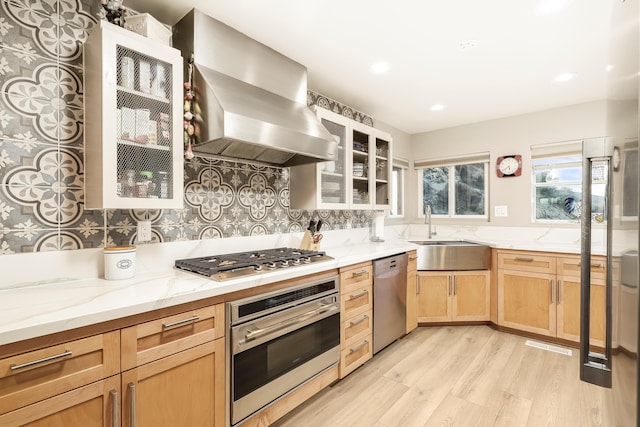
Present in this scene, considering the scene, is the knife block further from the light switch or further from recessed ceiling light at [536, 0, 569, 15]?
the light switch

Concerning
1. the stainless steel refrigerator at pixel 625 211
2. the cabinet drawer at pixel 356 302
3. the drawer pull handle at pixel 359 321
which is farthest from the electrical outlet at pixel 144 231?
the stainless steel refrigerator at pixel 625 211

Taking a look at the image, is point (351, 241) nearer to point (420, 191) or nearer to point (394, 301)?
point (394, 301)

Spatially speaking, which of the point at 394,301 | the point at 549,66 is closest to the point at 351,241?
the point at 394,301

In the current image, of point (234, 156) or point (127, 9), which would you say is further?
point (234, 156)

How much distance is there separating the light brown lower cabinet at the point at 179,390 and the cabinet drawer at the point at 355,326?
960 millimetres

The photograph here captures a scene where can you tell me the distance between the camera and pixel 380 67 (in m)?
2.44

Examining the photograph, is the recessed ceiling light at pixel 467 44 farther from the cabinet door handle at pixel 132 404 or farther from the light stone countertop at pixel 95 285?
the cabinet door handle at pixel 132 404

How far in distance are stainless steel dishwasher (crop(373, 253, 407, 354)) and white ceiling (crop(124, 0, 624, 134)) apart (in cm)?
158

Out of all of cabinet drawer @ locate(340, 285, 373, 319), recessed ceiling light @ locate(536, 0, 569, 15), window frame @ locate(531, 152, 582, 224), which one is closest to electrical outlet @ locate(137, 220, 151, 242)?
cabinet drawer @ locate(340, 285, 373, 319)

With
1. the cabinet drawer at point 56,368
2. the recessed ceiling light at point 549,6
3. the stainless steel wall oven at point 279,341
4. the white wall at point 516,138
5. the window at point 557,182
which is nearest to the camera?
the cabinet drawer at point 56,368

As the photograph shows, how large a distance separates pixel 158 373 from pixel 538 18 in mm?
2728

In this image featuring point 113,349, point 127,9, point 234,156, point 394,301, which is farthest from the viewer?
point 394,301

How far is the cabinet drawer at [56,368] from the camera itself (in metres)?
0.91

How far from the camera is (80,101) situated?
5.01 feet
